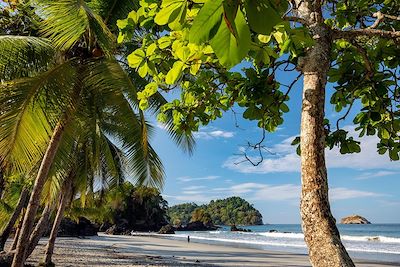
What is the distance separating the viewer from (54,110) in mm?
6883

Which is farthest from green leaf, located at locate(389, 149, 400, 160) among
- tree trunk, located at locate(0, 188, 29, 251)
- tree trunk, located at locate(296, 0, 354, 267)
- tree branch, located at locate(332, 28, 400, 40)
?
tree trunk, located at locate(0, 188, 29, 251)

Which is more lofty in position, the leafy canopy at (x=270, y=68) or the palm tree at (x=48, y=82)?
the palm tree at (x=48, y=82)

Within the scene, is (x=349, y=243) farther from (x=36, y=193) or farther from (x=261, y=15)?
(x=261, y=15)

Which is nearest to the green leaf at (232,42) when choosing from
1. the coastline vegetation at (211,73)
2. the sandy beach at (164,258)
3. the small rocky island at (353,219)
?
the coastline vegetation at (211,73)

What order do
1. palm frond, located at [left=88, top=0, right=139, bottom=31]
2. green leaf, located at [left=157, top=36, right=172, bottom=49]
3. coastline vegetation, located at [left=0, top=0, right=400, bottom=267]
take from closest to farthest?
coastline vegetation, located at [left=0, top=0, right=400, bottom=267] → green leaf, located at [left=157, top=36, right=172, bottom=49] → palm frond, located at [left=88, top=0, right=139, bottom=31]

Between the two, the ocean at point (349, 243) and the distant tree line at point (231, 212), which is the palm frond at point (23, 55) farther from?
the distant tree line at point (231, 212)

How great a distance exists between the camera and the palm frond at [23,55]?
685cm

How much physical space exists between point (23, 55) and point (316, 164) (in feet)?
23.0

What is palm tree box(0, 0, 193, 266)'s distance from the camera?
605 centimetres

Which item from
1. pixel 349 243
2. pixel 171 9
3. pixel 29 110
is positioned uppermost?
pixel 29 110

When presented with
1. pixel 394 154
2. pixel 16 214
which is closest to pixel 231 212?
pixel 16 214

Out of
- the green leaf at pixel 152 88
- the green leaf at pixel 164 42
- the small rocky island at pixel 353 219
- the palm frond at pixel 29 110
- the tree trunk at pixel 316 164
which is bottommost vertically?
the tree trunk at pixel 316 164

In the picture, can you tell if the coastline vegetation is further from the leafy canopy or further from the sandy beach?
the sandy beach

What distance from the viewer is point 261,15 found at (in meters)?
0.79
